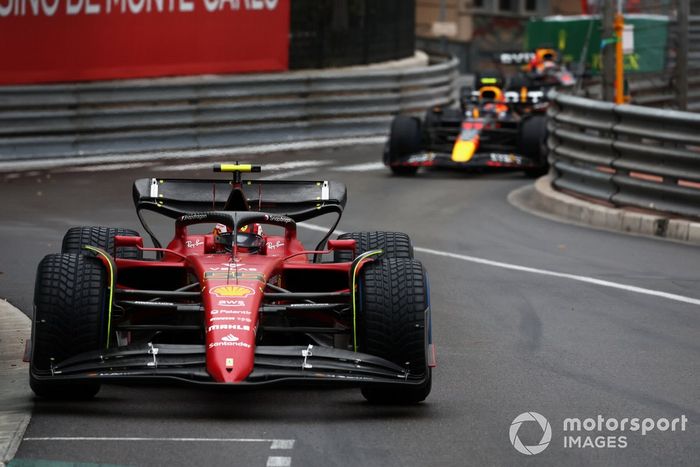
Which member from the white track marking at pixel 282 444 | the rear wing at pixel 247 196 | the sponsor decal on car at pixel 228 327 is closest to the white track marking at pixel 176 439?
the white track marking at pixel 282 444

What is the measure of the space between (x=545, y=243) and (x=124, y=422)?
7722mm

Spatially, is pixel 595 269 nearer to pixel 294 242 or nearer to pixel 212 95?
pixel 294 242

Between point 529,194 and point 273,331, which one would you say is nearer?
point 273,331

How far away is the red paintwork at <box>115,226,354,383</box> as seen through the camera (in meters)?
7.27

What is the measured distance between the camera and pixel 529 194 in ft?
61.6

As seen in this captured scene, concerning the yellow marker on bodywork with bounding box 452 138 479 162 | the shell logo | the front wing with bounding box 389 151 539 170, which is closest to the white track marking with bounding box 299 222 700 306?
the shell logo

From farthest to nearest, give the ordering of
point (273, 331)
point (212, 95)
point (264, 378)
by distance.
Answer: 1. point (212, 95)
2. point (273, 331)
3. point (264, 378)

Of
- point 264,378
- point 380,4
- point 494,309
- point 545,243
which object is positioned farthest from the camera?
point 380,4

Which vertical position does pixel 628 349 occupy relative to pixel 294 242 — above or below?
below

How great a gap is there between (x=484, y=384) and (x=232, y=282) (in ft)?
4.75

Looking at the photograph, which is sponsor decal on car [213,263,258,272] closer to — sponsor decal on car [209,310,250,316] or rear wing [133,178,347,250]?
sponsor decal on car [209,310,250,316]

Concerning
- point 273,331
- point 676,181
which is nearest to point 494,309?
point 273,331

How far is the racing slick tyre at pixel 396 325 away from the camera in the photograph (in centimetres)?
762

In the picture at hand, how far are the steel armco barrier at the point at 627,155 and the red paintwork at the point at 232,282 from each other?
22.1ft
